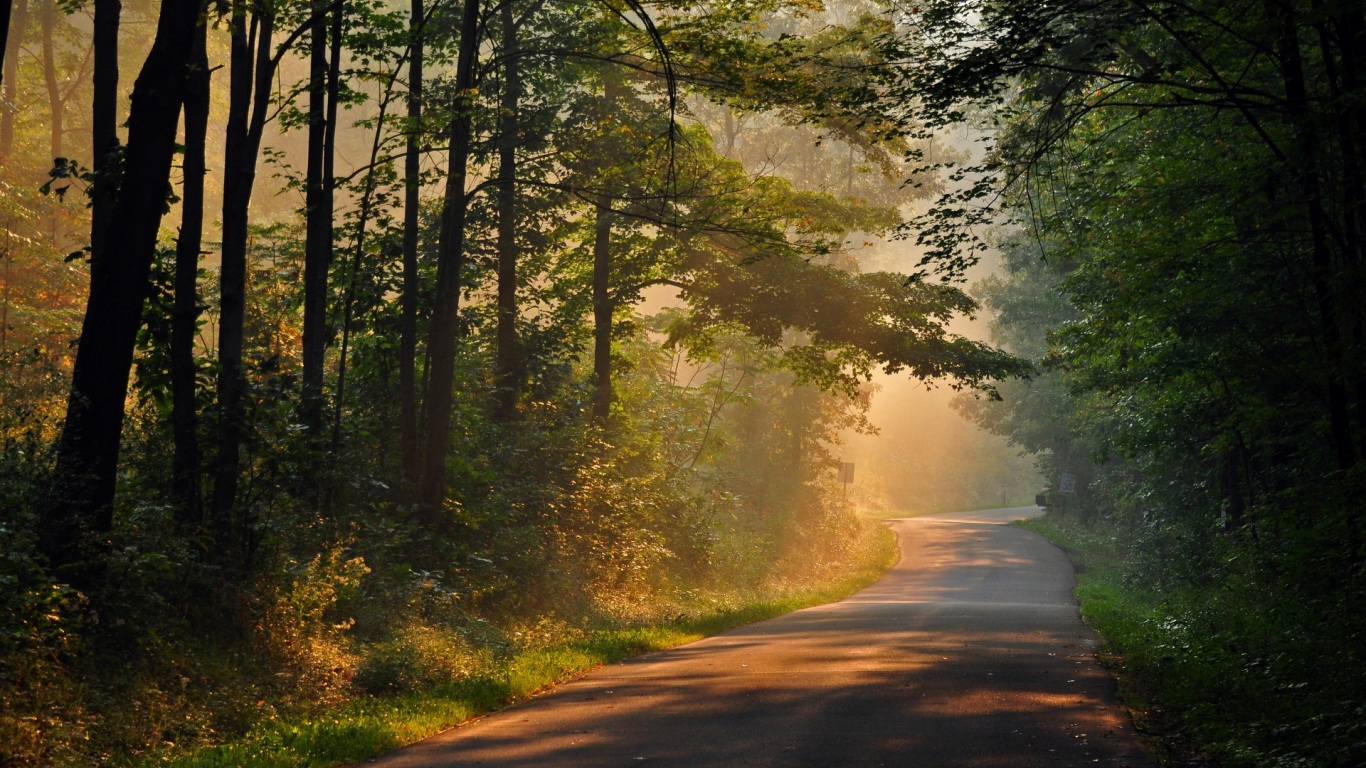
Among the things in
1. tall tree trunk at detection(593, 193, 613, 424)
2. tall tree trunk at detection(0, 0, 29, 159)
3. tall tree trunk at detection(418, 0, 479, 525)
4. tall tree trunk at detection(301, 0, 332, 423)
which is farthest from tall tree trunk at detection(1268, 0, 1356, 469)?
tall tree trunk at detection(0, 0, 29, 159)

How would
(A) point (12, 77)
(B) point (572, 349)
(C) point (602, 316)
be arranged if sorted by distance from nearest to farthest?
(B) point (572, 349), (C) point (602, 316), (A) point (12, 77)

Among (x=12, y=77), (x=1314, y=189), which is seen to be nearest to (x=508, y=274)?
(x=1314, y=189)

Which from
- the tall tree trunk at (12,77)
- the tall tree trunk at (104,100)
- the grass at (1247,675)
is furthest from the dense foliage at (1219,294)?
the tall tree trunk at (12,77)

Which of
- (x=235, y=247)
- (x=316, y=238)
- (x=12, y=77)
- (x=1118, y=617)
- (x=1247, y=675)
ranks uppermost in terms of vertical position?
(x=12, y=77)

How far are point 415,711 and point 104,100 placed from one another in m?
7.04

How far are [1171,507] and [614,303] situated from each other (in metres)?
14.8

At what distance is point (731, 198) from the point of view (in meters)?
19.1

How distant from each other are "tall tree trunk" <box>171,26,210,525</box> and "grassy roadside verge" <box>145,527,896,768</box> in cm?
335

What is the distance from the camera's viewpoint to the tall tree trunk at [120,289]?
9.10 metres

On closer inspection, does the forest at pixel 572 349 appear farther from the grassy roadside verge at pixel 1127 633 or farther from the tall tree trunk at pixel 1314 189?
the grassy roadside verge at pixel 1127 633

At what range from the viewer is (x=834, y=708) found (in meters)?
9.77

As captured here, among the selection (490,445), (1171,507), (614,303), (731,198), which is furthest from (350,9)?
(1171,507)

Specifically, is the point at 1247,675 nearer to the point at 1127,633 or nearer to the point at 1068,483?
the point at 1127,633

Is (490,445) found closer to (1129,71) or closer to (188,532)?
(188,532)
